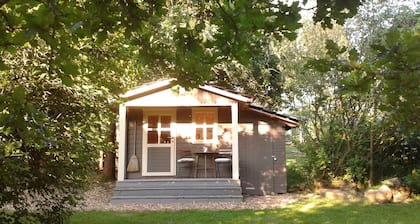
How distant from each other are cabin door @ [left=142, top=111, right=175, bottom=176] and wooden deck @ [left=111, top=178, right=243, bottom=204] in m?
1.39

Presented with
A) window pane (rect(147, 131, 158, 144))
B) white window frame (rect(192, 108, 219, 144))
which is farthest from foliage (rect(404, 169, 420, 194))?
window pane (rect(147, 131, 158, 144))

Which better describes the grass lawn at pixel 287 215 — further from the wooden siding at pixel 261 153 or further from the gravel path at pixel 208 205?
the wooden siding at pixel 261 153

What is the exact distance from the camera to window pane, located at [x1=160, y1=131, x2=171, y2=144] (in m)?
13.8

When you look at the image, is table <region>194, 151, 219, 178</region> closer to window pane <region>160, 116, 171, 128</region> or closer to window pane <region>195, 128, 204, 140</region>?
window pane <region>195, 128, 204, 140</region>

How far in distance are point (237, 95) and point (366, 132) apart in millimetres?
4338

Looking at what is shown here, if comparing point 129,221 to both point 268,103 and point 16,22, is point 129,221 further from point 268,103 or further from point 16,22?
point 268,103

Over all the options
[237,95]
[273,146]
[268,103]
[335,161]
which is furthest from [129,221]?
[268,103]

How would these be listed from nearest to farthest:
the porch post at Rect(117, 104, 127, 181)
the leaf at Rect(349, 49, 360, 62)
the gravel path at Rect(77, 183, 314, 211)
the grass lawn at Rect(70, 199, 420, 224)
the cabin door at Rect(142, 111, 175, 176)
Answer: the leaf at Rect(349, 49, 360, 62) < the grass lawn at Rect(70, 199, 420, 224) < the gravel path at Rect(77, 183, 314, 211) < the porch post at Rect(117, 104, 127, 181) < the cabin door at Rect(142, 111, 175, 176)

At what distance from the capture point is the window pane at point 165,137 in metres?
13.8

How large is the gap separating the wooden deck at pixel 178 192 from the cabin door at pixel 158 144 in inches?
54.6

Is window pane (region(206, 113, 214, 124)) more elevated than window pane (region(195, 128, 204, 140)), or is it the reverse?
window pane (region(206, 113, 214, 124))

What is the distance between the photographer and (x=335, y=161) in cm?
1348

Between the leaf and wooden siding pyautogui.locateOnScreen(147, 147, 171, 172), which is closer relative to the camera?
the leaf

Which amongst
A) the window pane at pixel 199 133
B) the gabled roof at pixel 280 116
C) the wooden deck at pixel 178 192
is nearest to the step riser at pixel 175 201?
the wooden deck at pixel 178 192
